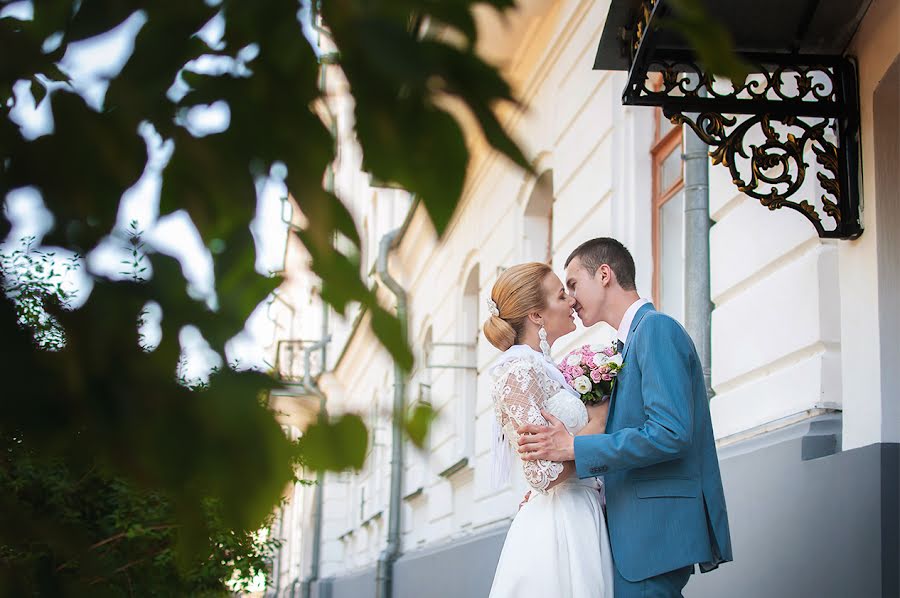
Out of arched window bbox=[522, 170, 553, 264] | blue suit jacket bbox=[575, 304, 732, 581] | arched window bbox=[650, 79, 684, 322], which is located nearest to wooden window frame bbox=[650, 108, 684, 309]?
arched window bbox=[650, 79, 684, 322]

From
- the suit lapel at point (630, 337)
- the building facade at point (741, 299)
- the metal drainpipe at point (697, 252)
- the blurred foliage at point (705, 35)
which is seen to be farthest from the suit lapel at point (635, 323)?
the blurred foliage at point (705, 35)

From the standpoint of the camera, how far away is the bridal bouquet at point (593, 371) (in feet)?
12.6

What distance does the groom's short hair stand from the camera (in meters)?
4.03

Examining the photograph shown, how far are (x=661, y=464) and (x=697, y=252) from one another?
2.43 meters

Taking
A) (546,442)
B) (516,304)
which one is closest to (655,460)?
(546,442)

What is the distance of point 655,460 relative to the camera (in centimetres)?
354

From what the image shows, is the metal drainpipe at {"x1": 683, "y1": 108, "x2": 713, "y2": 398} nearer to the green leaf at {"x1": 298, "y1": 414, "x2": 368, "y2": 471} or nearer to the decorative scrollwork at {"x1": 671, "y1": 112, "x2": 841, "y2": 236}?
the decorative scrollwork at {"x1": 671, "y1": 112, "x2": 841, "y2": 236}

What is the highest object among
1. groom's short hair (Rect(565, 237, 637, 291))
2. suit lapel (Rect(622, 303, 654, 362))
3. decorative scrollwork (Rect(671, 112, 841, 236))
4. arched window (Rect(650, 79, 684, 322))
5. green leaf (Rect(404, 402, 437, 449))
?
arched window (Rect(650, 79, 684, 322))

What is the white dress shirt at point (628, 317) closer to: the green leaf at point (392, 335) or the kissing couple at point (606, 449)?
the kissing couple at point (606, 449)

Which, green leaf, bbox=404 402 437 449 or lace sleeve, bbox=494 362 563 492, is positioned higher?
lace sleeve, bbox=494 362 563 492

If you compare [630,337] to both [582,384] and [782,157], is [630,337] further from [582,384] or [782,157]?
[782,157]

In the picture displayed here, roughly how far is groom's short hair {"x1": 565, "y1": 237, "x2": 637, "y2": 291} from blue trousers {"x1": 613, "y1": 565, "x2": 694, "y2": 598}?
92 cm

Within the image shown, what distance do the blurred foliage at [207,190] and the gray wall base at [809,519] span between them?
3560 millimetres

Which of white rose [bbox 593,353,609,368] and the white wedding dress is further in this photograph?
white rose [bbox 593,353,609,368]
